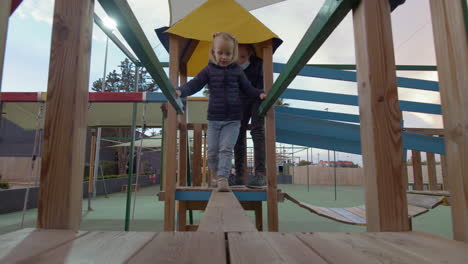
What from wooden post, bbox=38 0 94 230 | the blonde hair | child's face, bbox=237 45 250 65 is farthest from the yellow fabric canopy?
wooden post, bbox=38 0 94 230

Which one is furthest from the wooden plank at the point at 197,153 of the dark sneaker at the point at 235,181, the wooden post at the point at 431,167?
the wooden post at the point at 431,167

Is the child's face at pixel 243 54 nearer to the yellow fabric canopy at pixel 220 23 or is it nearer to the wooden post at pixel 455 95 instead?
the yellow fabric canopy at pixel 220 23

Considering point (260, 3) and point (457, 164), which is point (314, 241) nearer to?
point (457, 164)

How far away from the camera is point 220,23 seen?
8.82ft

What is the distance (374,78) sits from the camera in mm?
797

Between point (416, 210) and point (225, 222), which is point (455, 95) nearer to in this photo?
point (225, 222)

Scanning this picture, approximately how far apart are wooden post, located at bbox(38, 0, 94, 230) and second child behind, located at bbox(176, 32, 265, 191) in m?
1.54

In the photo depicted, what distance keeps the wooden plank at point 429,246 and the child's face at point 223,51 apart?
1991mm

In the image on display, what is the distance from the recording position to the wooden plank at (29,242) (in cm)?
58

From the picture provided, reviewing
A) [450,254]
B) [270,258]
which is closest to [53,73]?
[270,258]

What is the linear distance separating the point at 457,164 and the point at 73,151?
100cm

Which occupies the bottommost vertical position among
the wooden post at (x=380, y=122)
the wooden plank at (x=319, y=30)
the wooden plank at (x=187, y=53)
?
the wooden post at (x=380, y=122)

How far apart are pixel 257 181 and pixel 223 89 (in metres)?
0.88

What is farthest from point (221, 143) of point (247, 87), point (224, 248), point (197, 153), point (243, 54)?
point (224, 248)
